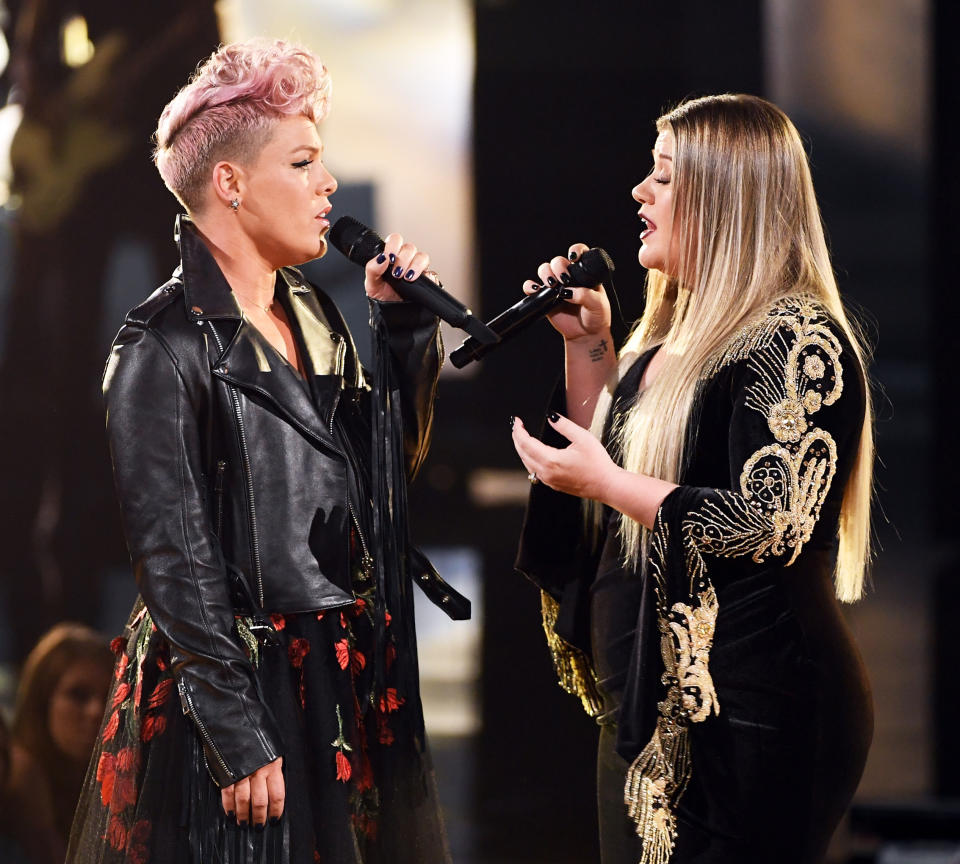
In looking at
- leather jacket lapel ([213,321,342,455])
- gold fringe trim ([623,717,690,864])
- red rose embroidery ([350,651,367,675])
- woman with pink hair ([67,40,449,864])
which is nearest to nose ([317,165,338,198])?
woman with pink hair ([67,40,449,864])

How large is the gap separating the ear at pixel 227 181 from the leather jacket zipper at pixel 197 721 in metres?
0.65

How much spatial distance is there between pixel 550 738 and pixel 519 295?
1061 mm

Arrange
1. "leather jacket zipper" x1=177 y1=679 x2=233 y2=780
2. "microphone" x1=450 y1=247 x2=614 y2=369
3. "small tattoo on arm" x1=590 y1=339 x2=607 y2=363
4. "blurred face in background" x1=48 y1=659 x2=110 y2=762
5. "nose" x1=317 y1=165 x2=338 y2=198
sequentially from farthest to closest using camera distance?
"blurred face in background" x1=48 y1=659 x2=110 y2=762, "small tattoo on arm" x1=590 y1=339 x2=607 y2=363, "microphone" x1=450 y1=247 x2=614 y2=369, "nose" x1=317 y1=165 x2=338 y2=198, "leather jacket zipper" x1=177 y1=679 x2=233 y2=780

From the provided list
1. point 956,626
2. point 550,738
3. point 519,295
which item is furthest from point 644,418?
point 956,626

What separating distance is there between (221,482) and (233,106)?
511 millimetres

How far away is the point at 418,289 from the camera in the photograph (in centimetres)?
172

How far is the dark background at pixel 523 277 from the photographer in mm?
2760

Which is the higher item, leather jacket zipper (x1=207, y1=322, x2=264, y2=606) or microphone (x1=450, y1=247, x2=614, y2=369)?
microphone (x1=450, y1=247, x2=614, y2=369)

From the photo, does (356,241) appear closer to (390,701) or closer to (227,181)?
(227,181)

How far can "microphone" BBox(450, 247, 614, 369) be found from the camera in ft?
5.94

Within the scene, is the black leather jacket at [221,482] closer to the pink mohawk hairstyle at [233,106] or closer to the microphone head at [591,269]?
the pink mohawk hairstyle at [233,106]

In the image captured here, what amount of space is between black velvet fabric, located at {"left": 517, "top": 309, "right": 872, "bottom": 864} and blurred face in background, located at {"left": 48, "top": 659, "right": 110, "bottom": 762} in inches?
58.7

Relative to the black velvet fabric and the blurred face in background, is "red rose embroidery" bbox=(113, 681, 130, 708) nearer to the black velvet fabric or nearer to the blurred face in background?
the black velvet fabric

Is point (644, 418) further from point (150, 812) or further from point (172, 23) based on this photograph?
point (172, 23)
